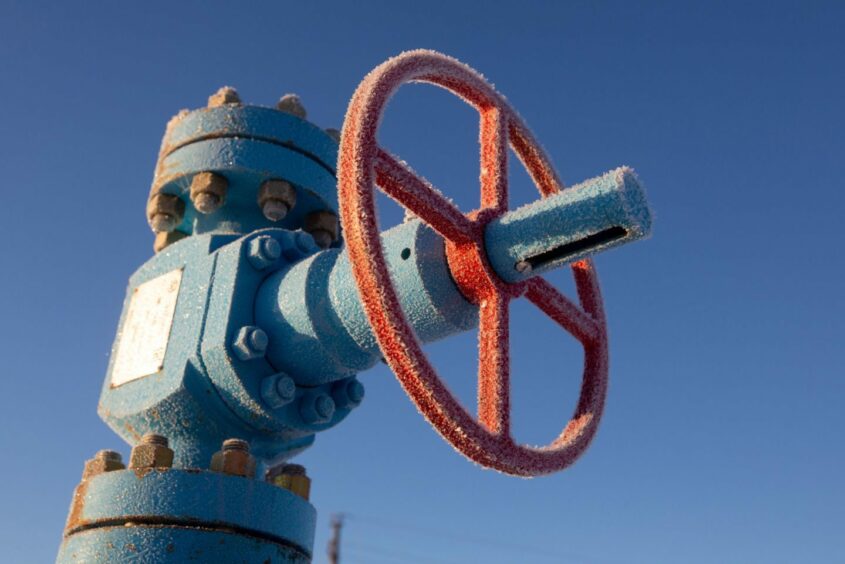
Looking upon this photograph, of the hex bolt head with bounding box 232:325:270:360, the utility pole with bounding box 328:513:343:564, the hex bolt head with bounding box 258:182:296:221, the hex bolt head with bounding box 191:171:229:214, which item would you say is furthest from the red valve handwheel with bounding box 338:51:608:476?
the utility pole with bounding box 328:513:343:564

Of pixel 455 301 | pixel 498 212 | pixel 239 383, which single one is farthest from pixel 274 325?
pixel 498 212

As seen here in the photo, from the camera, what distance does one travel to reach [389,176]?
5.95 ft

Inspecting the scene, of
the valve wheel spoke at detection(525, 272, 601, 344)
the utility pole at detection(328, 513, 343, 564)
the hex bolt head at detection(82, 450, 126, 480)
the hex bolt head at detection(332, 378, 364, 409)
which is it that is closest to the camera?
the valve wheel spoke at detection(525, 272, 601, 344)

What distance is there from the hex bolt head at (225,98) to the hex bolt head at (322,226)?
0.43 meters

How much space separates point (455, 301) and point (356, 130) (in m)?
0.51

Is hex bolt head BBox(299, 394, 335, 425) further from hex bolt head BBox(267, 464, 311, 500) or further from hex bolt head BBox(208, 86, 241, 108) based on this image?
hex bolt head BBox(208, 86, 241, 108)

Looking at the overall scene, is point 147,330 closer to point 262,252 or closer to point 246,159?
point 262,252

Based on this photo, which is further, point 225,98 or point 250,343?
point 225,98

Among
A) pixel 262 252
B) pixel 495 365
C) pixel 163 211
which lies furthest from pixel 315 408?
pixel 163 211

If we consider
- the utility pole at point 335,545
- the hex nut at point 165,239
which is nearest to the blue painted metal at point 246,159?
the hex nut at point 165,239

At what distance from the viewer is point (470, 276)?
1990 millimetres

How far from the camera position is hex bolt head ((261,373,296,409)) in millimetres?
2357

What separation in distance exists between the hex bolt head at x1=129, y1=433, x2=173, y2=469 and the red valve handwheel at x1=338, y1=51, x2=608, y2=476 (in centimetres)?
86

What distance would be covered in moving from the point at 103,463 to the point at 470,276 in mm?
1095
